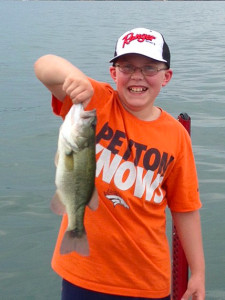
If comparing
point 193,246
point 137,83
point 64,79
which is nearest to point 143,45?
point 137,83

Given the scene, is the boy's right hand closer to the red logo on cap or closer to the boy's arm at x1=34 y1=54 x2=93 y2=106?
the boy's arm at x1=34 y1=54 x2=93 y2=106

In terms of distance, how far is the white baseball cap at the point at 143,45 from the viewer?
2.93 metres

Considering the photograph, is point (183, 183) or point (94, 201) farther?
point (183, 183)

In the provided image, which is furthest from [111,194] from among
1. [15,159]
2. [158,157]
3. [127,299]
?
[15,159]

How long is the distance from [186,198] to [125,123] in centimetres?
60

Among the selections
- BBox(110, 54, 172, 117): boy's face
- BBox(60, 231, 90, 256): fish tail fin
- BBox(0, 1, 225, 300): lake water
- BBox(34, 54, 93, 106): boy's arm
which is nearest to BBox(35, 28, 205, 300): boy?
BBox(110, 54, 172, 117): boy's face

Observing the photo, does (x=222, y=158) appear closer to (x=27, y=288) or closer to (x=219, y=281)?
(x=219, y=281)

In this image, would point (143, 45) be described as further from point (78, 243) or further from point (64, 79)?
point (78, 243)

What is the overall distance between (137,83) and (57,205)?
83 cm

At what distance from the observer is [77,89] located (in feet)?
7.94

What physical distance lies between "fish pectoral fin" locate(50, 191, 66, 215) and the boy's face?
716mm

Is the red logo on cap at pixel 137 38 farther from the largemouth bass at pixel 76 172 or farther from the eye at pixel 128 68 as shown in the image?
the largemouth bass at pixel 76 172

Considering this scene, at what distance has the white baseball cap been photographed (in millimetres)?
2932

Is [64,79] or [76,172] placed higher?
[64,79]
